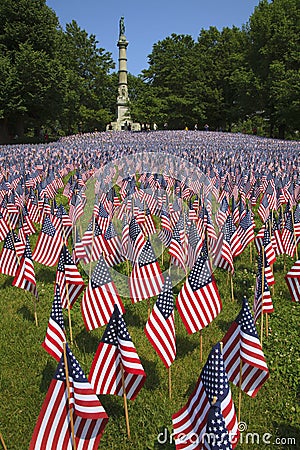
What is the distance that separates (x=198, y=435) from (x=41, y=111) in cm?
4395

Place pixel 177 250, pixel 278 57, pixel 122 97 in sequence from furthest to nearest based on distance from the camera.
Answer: pixel 122 97
pixel 278 57
pixel 177 250

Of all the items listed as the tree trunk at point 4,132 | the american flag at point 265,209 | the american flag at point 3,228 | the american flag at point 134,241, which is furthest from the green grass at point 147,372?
the tree trunk at point 4,132

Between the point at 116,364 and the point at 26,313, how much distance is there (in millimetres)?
3317

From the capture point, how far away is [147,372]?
558cm

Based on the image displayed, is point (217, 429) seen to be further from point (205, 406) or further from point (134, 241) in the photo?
point (134, 241)

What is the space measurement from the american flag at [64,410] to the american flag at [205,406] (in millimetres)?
712

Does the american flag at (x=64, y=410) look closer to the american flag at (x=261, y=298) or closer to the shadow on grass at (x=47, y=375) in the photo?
the shadow on grass at (x=47, y=375)

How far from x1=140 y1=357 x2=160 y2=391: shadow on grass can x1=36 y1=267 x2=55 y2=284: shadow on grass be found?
12.0 ft

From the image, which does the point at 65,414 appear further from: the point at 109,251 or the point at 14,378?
the point at 109,251

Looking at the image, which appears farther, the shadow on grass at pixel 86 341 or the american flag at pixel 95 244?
the american flag at pixel 95 244

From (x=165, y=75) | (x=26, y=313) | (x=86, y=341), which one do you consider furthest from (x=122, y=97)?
(x=86, y=341)

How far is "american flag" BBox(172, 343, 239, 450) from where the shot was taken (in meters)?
3.37

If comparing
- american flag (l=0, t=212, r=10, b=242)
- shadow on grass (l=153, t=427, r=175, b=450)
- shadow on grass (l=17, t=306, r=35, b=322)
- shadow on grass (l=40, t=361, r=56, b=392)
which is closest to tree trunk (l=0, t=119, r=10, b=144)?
american flag (l=0, t=212, r=10, b=242)

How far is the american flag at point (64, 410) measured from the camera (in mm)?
3535
